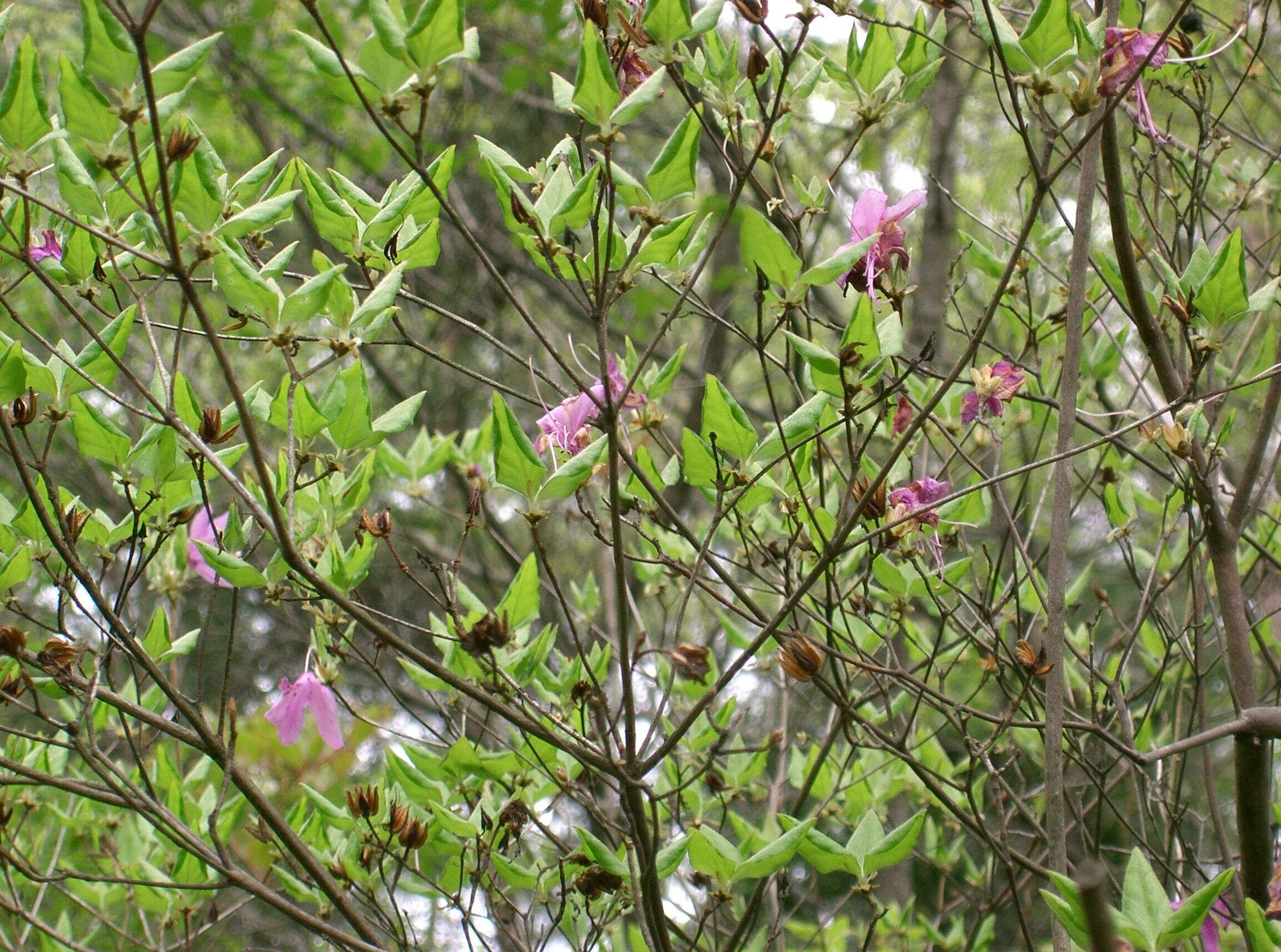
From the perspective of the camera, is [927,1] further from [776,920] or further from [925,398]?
[776,920]

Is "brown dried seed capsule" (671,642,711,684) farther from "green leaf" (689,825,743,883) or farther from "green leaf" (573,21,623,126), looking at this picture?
"green leaf" (573,21,623,126)

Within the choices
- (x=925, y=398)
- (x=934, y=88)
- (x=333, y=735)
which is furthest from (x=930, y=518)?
(x=934, y=88)

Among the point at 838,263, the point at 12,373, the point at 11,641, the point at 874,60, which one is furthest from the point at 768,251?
the point at 11,641

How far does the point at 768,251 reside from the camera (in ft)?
4.05

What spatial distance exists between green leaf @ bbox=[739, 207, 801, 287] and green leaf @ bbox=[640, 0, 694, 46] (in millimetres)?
187

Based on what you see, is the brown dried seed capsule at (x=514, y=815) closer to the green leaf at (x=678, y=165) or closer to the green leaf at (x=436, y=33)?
the green leaf at (x=678, y=165)

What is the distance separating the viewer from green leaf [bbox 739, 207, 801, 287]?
1213mm

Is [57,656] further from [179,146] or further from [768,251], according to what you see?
[768,251]

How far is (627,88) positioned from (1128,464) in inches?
43.3

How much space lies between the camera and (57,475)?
14.3 feet

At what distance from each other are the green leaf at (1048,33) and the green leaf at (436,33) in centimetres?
58

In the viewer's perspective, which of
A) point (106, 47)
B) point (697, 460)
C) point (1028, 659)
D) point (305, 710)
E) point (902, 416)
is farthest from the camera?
point (902, 416)

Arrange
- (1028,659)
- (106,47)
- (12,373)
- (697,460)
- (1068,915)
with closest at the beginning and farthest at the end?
(106,47) → (1068,915) → (12,373) → (697,460) → (1028,659)

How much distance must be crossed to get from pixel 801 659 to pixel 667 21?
701 mm
